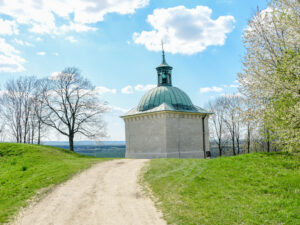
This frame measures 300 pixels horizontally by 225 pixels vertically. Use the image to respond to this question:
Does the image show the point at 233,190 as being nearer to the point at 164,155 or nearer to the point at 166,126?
the point at 164,155

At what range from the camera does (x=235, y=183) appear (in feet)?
32.9

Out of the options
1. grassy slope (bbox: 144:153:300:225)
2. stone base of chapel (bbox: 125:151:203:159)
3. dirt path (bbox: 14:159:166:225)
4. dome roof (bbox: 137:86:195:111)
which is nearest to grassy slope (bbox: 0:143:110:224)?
dirt path (bbox: 14:159:166:225)

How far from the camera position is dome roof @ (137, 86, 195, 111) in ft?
79.5

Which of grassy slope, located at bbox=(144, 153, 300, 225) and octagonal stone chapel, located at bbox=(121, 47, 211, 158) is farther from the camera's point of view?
octagonal stone chapel, located at bbox=(121, 47, 211, 158)

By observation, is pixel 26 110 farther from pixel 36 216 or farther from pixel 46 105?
pixel 36 216

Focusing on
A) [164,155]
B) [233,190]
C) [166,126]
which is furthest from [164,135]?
[233,190]

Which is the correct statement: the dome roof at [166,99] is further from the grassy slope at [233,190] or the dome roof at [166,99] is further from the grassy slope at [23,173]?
the grassy slope at [233,190]

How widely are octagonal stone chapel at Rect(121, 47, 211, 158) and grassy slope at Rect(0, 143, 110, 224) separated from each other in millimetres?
8005

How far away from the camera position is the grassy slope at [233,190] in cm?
717

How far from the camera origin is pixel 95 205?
27.7 ft

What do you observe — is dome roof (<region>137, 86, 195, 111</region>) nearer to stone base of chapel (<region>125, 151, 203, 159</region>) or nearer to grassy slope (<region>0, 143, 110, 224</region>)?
stone base of chapel (<region>125, 151, 203, 159</region>)

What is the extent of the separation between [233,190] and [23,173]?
1028 cm

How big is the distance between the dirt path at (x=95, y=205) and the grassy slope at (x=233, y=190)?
714 millimetres

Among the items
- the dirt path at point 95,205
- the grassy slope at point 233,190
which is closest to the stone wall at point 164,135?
the grassy slope at point 233,190
